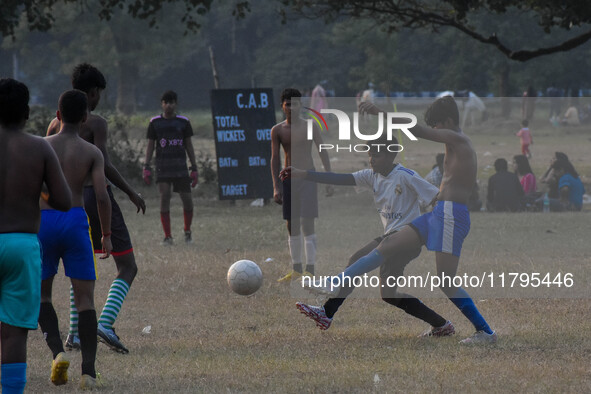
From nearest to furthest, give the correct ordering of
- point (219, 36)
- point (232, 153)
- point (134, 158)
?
point (232, 153), point (134, 158), point (219, 36)

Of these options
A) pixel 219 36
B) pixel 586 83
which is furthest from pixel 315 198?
pixel 219 36

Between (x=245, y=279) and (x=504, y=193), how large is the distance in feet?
37.3

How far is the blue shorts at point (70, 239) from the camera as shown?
619 cm

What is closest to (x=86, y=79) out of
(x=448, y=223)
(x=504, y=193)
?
(x=448, y=223)

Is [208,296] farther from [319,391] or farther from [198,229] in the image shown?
[198,229]

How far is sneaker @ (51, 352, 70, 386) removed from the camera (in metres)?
6.08

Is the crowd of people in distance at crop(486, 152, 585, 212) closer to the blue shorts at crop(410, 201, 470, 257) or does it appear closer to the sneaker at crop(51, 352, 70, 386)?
the blue shorts at crop(410, 201, 470, 257)

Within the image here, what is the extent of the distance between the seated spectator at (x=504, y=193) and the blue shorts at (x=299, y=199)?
357 inches

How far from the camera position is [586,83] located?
186ft

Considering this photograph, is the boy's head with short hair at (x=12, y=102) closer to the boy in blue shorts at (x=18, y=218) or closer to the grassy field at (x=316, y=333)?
the boy in blue shorts at (x=18, y=218)

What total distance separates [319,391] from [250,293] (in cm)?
344

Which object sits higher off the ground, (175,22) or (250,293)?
(175,22)

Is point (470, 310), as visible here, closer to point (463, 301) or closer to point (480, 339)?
point (463, 301)

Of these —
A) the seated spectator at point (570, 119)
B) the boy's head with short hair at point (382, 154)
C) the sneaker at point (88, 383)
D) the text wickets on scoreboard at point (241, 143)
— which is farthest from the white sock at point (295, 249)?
the seated spectator at point (570, 119)
